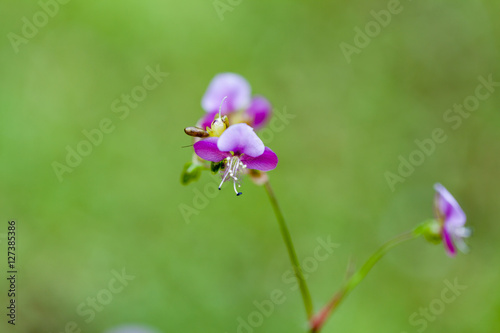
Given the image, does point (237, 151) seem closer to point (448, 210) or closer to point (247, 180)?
point (448, 210)

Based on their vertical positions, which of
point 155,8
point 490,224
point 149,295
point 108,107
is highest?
point 155,8

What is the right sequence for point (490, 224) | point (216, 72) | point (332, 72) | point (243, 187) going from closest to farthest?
point (243, 187) < point (490, 224) < point (216, 72) < point (332, 72)

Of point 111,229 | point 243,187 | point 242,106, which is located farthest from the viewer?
point 243,187

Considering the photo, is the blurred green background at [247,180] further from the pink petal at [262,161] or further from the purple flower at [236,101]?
the pink petal at [262,161]

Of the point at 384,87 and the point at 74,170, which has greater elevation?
the point at 384,87

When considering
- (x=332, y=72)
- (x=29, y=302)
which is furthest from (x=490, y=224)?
(x=29, y=302)

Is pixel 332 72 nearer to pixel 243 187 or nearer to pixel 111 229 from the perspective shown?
pixel 243 187

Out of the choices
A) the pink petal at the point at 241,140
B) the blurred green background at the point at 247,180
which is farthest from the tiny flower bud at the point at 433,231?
the blurred green background at the point at 247,180
